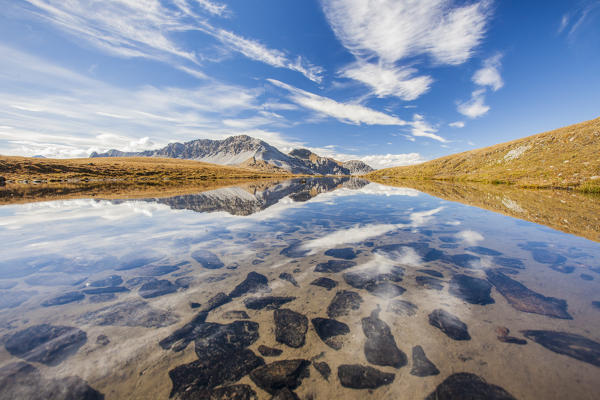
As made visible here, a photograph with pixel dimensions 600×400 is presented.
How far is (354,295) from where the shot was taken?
301 inches

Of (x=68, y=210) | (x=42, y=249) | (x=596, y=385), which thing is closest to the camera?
(x=596, y=385)

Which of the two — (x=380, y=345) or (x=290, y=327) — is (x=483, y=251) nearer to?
(x=380, y=345)

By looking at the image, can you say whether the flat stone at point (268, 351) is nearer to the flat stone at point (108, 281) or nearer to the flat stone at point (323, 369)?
the flat stone at point (323, 369)

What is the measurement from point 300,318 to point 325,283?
2335 millimetres

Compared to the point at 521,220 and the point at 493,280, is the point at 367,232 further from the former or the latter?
the point at 521,220

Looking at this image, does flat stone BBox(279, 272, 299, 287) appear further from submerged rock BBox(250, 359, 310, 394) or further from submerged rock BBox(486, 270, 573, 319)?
submerged rock BBox(486, 270, 573, 319)

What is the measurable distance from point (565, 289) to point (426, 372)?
7.84 meters

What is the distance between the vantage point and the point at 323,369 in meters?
4.71

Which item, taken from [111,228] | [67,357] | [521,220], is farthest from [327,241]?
[521,220]

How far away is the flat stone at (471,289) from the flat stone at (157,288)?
10.5 metres

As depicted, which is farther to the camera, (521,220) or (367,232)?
(521,220)

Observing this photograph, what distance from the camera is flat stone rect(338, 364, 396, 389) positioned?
14.2 ft

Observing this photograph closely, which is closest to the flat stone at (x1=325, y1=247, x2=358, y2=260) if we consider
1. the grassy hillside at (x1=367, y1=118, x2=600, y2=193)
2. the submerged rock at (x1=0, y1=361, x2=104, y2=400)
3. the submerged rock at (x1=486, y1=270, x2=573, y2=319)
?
the submerged rock at (x1=486, y1=270, x2=573, y2=319)

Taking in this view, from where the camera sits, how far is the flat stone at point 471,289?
24.1 ft
